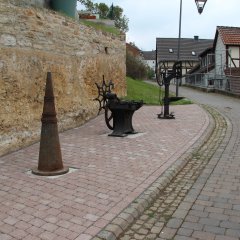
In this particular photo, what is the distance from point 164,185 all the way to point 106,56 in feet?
28.5

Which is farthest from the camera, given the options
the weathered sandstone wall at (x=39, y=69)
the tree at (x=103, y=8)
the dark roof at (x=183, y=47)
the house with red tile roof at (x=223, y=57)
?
the dark roof at (x=183, y=47)

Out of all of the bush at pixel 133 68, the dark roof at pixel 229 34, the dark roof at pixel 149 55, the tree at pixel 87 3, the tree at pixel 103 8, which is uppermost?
the tree at pixel 103 8

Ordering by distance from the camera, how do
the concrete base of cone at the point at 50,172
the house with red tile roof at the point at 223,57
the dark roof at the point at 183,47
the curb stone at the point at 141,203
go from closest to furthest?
the curb stone at the point at 141,203, the concrete base of cone at the point at 50,172, the house with red tile roof at the point at 223,57, the dark roof at the point at 183,47

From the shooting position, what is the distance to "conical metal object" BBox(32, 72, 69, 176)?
21.2 feet

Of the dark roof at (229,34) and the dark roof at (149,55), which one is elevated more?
the dark roof at (229,34)

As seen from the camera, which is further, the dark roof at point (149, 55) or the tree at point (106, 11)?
the dark roof at point (149, 55)

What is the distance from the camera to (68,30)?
10.8 meters

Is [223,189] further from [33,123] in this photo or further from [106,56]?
[106,56]

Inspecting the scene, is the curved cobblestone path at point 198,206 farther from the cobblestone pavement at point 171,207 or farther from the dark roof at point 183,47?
the dark roof at point 183,47

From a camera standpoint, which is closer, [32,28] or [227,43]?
[32,28]

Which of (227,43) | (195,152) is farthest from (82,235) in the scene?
(227,43)

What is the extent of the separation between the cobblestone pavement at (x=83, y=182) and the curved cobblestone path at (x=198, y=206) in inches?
10.7

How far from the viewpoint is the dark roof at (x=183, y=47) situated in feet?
233

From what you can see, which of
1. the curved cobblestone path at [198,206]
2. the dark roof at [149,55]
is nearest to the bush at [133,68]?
the curved cobblestone path at [198,206]
